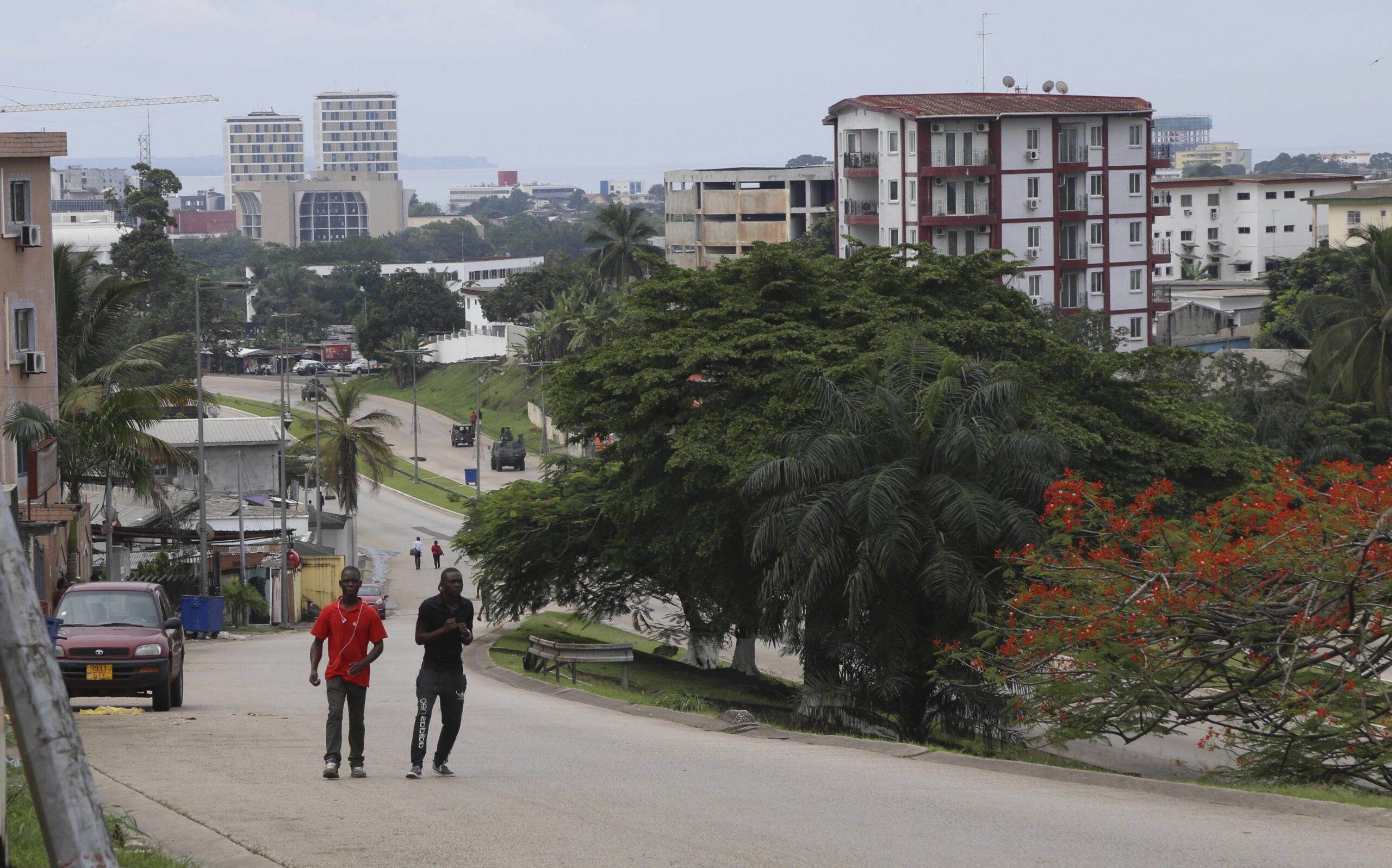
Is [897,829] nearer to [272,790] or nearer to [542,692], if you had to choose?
[272,790]

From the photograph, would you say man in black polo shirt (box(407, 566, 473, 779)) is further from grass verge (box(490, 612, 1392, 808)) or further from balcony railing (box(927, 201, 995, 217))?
→ balcony railing (box(927, 201, 995, 217))

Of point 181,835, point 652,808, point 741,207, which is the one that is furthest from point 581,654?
point 741,207

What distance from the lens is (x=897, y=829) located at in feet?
31.0

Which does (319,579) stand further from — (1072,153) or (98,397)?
(1072,153)

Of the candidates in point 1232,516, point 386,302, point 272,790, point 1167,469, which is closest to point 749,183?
point 386,302

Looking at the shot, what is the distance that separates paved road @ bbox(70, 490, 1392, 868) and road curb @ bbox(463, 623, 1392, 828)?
0.77ft

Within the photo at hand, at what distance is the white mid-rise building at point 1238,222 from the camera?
120 meters

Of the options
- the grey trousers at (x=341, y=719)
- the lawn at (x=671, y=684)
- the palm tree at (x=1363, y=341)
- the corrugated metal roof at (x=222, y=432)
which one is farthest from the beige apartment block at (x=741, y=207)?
the grey trousers at (x=341, y=719)

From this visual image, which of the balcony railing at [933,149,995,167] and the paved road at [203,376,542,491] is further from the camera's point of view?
the paved road at [203,376,542,491]

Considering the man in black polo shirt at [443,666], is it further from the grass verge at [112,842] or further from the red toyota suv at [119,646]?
the red toyota suv at [119,646]

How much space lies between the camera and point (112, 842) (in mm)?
7410

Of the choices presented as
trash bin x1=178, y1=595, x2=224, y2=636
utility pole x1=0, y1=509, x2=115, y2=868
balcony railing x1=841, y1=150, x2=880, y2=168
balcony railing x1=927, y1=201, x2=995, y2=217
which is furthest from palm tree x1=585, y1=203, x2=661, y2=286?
utility pole x1=0, y1=509, x2=115, y2=868

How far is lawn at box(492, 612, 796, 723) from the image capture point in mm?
20594

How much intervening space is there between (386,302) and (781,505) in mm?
112010
